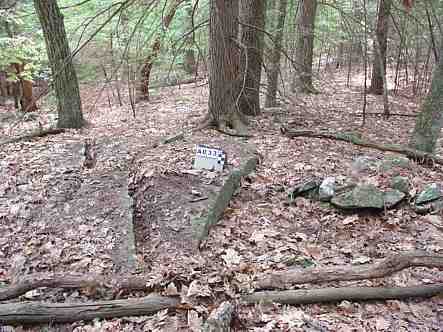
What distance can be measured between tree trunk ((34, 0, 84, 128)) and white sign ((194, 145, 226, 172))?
3055mm

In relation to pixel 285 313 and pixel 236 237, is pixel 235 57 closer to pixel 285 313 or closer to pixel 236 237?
pixel 236 237

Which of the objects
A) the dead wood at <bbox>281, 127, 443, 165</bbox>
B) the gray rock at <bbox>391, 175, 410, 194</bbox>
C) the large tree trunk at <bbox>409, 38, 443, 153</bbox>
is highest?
the large tree trunk at <bbox>409, 38, 443, 153</bbox>

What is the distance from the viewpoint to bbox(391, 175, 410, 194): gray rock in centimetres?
422

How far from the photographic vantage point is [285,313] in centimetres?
262

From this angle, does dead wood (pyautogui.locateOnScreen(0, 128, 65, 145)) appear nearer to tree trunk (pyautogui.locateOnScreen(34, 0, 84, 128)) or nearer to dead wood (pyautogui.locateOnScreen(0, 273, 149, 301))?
tree trunk (pyautogui.locateOnScreen(34, 0, 84, 128))

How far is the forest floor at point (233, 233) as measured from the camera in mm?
2619

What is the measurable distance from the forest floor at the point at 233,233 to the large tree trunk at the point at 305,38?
2.65m

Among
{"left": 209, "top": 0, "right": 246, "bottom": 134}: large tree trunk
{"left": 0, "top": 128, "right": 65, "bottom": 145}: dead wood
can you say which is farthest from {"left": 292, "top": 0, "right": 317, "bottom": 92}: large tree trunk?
{"left": 0, "top": 128, "right": 65, "bottom": 145}: dead wood

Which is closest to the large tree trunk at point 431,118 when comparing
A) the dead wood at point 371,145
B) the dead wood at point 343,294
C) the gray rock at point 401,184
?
the dead wood at point 371,145

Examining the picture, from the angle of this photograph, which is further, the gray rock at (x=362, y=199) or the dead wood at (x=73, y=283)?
the gray rock at (x=362, y=199)

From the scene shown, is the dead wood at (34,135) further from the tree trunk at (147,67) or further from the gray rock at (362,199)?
the gray rock at (362,199)

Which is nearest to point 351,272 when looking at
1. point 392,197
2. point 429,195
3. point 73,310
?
point 392,197

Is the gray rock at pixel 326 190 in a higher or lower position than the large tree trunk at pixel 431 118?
lower

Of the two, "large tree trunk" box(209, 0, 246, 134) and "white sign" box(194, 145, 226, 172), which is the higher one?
"large tree trunk" box(209, 0, 246, 134)
